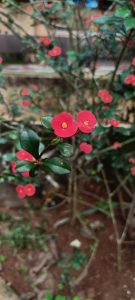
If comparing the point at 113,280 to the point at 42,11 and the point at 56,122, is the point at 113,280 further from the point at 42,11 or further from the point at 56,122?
the point at 42,11

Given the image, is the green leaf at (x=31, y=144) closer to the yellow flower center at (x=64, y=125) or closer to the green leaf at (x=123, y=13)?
the yellow flower center at (x=64, y=125)

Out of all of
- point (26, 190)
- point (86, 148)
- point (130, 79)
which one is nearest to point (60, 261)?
point (26, 190)

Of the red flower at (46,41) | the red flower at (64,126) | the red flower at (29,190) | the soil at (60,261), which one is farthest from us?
the red flower at (46,41)

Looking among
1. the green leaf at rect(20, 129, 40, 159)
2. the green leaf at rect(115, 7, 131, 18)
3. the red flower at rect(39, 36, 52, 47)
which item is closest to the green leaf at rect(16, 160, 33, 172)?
the green leaf at rect(20, 129, 40, 159)

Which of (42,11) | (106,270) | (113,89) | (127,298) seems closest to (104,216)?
(106,270)

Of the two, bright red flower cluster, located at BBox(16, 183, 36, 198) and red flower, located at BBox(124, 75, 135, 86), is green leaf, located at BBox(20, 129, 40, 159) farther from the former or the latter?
red flower, located at BBox(124, 75, 135, 86)

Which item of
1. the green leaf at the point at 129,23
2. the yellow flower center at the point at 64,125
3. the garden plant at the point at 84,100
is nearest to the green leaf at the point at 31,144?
the yellow flower center at the point at 64,125

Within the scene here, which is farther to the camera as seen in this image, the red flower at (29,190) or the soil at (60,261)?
the soil at (60,261)
